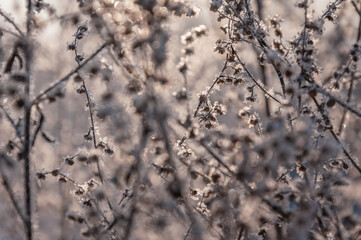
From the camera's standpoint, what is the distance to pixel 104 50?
258 centimetres

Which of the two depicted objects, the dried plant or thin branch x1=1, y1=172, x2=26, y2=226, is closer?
the dried plant

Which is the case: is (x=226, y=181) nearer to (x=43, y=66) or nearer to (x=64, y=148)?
(x=64, y=148)

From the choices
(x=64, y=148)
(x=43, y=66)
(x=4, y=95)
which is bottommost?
(x=4, y=95)

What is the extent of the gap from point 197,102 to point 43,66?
25.7ft

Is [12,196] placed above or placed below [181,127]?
below

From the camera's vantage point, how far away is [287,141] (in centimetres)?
181

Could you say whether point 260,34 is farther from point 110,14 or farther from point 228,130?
point 110,14

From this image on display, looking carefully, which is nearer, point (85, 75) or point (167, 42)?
point (167, 42)

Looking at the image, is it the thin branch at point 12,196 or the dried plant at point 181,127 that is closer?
the dried plant at point 181,127

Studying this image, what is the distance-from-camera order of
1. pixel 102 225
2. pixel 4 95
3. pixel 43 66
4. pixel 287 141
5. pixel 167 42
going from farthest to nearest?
pixel 43 66
pixel 102 225
pixel 4 95
pixel 167 42
pixel 287 141

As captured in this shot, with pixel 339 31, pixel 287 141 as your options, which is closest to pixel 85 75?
pixel 287 141

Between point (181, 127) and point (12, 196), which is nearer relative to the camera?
point (12, 196)

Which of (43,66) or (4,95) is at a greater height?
(43,66)

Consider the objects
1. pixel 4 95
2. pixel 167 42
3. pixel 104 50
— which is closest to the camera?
pixel 167 42
